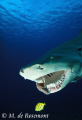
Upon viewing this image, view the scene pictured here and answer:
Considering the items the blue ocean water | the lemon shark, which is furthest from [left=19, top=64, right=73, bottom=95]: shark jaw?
the blue ocean water

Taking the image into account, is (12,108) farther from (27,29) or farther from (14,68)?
(27,29)

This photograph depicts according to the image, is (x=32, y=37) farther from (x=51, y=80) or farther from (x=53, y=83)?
Result: (x=53, y=83)

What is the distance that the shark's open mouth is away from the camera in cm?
230

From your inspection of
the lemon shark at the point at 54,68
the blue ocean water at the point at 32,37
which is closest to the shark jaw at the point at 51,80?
the lemon shark at the point at 54,68

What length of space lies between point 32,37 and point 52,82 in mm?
36535

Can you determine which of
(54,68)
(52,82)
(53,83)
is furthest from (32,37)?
(54,68)

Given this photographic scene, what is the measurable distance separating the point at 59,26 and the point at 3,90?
73.7 ft

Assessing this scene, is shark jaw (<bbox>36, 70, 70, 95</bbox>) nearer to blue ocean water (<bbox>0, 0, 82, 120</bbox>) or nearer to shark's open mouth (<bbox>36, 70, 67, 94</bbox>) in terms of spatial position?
shark's open mouth (<bbox>36, 70, 67, 94</bbox>)

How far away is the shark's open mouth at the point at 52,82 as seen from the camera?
230 cm

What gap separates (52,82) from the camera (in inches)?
98.6

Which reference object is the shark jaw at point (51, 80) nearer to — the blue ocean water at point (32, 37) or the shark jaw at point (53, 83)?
the shark jaw at point (53, 83)

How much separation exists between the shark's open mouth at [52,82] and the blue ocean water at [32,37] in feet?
45.2

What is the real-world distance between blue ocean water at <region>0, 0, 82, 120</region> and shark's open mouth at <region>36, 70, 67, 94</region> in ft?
45.2

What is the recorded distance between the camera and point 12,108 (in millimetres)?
19875
